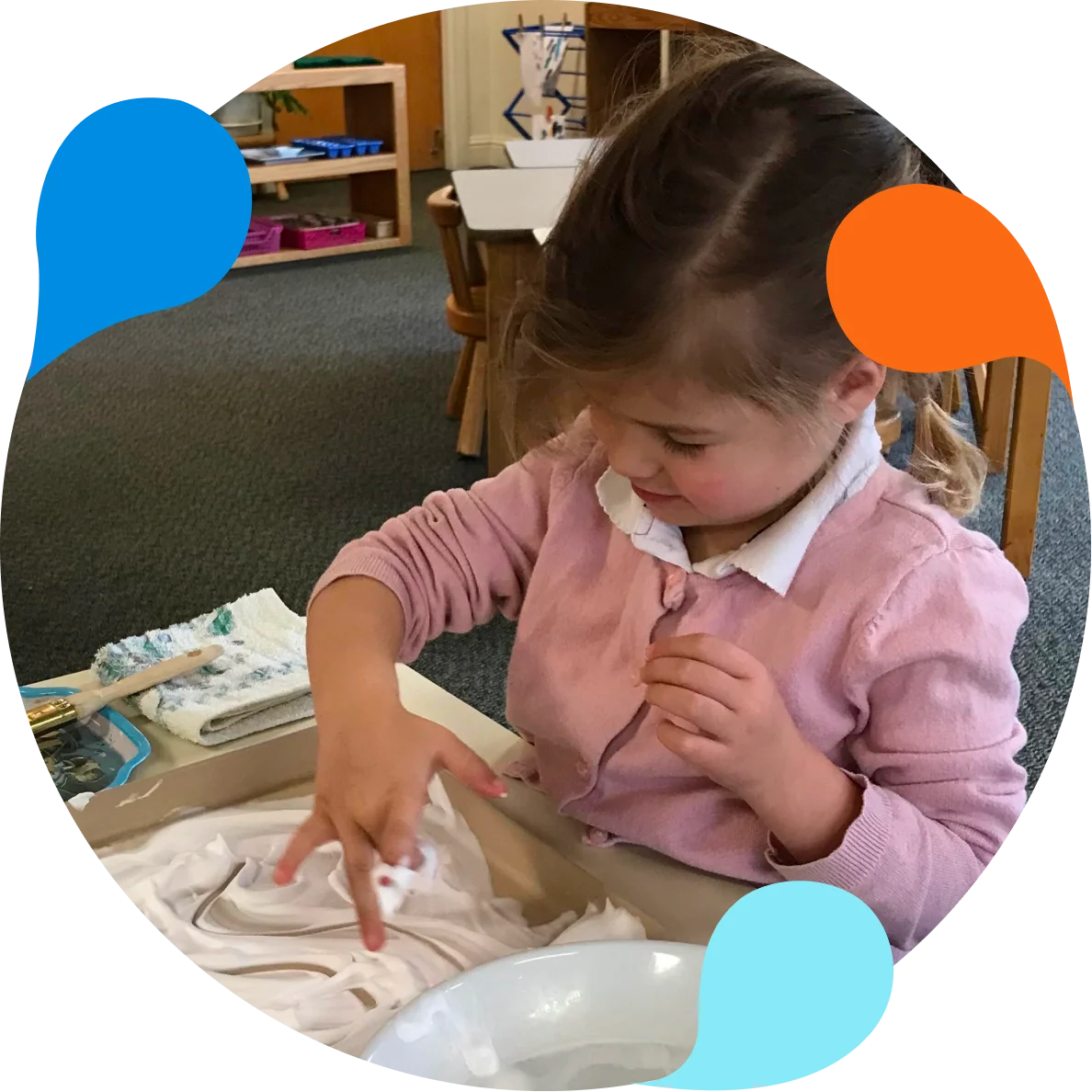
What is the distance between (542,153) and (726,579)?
43 centimetres

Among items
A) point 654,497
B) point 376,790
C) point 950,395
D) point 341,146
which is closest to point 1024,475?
point 950,395

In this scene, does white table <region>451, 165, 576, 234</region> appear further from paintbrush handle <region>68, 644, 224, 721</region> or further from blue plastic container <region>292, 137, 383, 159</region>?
paintbrush handle <region>68, 644, 224, 721</region>

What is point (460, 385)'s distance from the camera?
127cm

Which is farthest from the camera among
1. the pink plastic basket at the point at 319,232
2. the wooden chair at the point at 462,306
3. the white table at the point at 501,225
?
the wooden chair at the point at 462,306

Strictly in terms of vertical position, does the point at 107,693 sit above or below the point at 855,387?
below

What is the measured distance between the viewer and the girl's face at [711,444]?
40 cm

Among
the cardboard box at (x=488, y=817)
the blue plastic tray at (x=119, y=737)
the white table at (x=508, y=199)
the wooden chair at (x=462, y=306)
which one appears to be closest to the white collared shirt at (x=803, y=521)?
the cardboard box at (x=488, y=817)

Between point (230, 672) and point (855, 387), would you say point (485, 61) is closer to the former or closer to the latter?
point (855, 387)

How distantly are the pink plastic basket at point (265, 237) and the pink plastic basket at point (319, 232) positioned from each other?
0.02m

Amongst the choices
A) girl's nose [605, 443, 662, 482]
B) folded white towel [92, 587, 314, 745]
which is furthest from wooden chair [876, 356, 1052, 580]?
folded white towel [92, 587, 314, 745]

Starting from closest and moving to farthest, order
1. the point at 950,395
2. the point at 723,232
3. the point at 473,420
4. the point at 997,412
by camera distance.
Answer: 1. the point at 723,232
2. the point at 950,395
3. the point at 997,412
4. the point at 473,420

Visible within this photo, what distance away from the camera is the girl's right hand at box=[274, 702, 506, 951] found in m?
0.43

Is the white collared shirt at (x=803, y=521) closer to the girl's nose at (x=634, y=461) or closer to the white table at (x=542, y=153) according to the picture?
the girl's nose at (x=634, y=461)

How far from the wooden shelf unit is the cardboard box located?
26 centimetres
